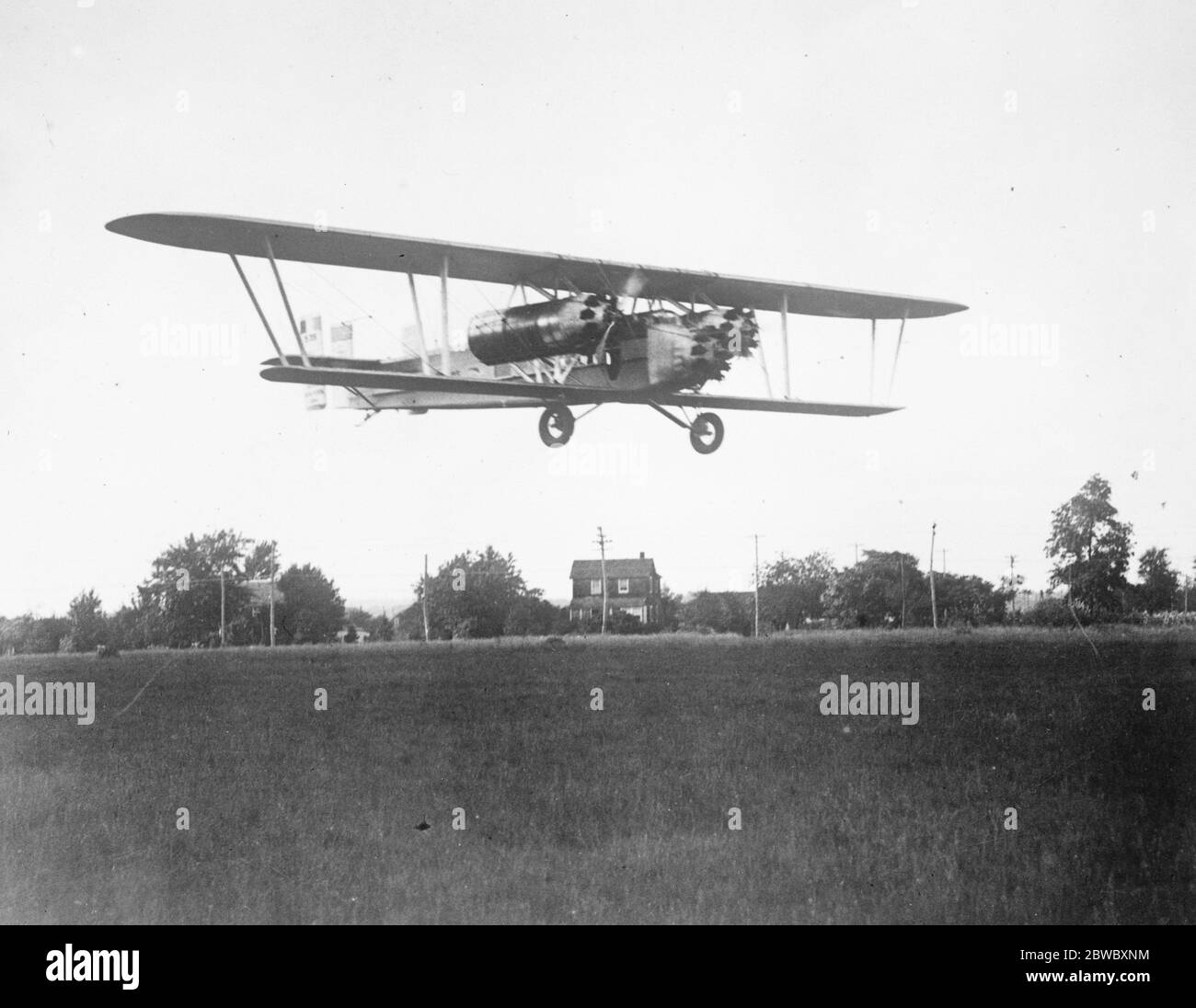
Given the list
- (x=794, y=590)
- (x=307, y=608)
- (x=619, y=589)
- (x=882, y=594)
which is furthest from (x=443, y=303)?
(x=882, y=594)

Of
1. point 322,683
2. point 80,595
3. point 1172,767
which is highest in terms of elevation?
point 80,595

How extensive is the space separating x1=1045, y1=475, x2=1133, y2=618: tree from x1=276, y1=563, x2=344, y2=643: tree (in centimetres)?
714

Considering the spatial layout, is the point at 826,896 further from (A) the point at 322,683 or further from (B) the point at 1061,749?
(A) the point at 322,683

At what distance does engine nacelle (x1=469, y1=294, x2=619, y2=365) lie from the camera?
24.3 feet

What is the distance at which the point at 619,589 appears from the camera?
400 inches

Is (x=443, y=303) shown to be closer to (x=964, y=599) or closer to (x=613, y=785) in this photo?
(x=613, y=785)

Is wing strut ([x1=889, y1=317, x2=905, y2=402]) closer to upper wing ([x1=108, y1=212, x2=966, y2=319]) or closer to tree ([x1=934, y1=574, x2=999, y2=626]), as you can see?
upper wing ([x1=108, y1=212, x2=966, y2=319])

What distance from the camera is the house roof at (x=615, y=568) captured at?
→ 8.99 meters

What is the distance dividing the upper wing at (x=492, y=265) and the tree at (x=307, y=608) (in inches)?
175

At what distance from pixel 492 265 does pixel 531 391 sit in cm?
91

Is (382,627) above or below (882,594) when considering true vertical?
below

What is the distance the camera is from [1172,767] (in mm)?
8984
